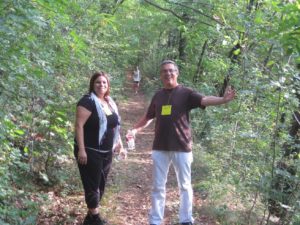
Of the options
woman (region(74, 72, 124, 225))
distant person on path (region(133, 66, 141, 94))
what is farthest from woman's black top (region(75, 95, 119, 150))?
distant person on path (region(133, 66, 141, 94))

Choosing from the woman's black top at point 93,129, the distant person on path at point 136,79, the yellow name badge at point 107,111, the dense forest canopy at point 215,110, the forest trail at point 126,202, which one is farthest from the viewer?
the distant person on path at point 136,79

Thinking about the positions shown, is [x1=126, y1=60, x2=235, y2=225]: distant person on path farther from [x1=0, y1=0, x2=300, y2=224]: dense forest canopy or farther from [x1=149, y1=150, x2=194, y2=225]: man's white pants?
[x1=0, y1=0, x2=300, y2=224]: dense forest canopy

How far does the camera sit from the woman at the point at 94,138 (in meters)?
4.72

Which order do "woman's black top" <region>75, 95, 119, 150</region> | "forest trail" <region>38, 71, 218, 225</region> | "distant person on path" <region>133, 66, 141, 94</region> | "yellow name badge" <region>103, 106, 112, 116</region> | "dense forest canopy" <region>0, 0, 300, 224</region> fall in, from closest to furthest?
"dense forest canopy" <region>0, 0, 300, 224</region> → "woman's black top" <region>75, 95, 119, 150</region> → "yellow name badge" <region>103, 106, 112, 116</region> → "forest trail" <region>38, 71, 218, 225</region> → "distant person on path" <region>133, 66, 141, 94</region>

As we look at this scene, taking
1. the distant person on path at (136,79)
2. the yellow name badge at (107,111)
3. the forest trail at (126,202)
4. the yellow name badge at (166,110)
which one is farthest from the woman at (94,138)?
the distant person on path at (136,79)

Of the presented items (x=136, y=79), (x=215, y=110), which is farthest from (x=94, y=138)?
(x=136, y=79)

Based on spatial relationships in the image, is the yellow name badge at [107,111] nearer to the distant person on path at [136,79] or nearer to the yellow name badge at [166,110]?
the yellow name badge at [166,110]

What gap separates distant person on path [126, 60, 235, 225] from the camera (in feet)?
15.2

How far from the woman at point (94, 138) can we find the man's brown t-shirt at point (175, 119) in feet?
2.25

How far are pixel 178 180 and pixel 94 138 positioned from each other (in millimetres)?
1204

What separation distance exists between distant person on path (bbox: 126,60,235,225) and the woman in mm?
672

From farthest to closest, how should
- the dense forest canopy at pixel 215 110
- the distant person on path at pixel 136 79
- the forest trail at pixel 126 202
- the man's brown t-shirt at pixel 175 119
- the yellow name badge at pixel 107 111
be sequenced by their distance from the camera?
1. the distant person on path at pixel 136 79
2. the forest trail at pixel 126 202
3. the yellow name badge at pixel 107 111
4. the man's brown t-shirt at pixel 175 119
5. the dense forest canopy at pixel 215 110

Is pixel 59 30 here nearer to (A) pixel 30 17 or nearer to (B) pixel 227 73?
(A) pixel 30 17

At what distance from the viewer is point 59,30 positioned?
5.69 m
